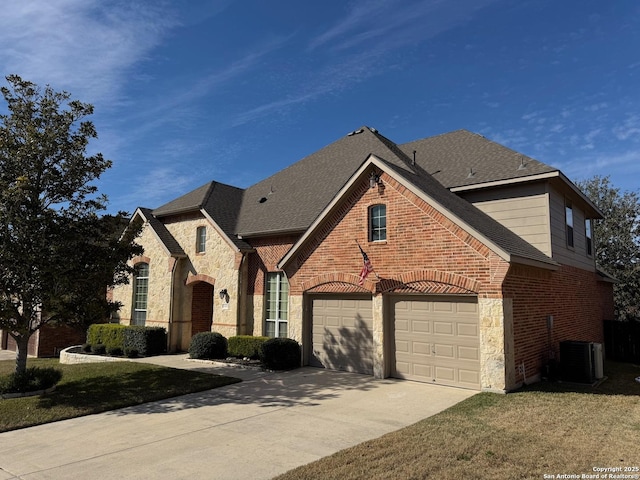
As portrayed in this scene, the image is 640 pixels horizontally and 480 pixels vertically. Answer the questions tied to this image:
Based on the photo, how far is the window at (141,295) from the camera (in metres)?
20.4

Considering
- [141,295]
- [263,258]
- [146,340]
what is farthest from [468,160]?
[141,295]

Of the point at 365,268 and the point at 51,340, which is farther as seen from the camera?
the point at 51,340

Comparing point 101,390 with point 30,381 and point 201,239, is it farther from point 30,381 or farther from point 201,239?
point 201,239

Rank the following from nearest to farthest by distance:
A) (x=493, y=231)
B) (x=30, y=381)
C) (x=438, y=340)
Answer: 1. (x=30, y=381)
2. (x=438, y=340)
3. (x=493, y=231)

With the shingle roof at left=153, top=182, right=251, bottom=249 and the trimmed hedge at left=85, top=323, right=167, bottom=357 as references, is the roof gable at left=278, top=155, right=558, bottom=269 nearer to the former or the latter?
the shingle roof at left=153, top=182, right=251, bottom=249

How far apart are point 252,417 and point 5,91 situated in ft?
33.2

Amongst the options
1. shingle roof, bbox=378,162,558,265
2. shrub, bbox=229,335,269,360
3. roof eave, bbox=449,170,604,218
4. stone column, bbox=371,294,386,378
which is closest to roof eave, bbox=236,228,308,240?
shrub, bbox=229,335,269,360

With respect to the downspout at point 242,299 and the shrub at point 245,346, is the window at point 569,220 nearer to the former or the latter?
the shrub at point 245,346

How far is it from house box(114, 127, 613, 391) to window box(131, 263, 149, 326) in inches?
2.7

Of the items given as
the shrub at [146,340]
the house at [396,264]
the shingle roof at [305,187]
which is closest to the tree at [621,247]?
the house at [396,264]

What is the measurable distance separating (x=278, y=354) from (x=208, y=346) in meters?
3.63

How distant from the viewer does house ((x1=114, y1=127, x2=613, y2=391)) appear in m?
10.9

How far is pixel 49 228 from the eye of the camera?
10.7 meters

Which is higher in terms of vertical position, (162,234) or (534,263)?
(162,234)
